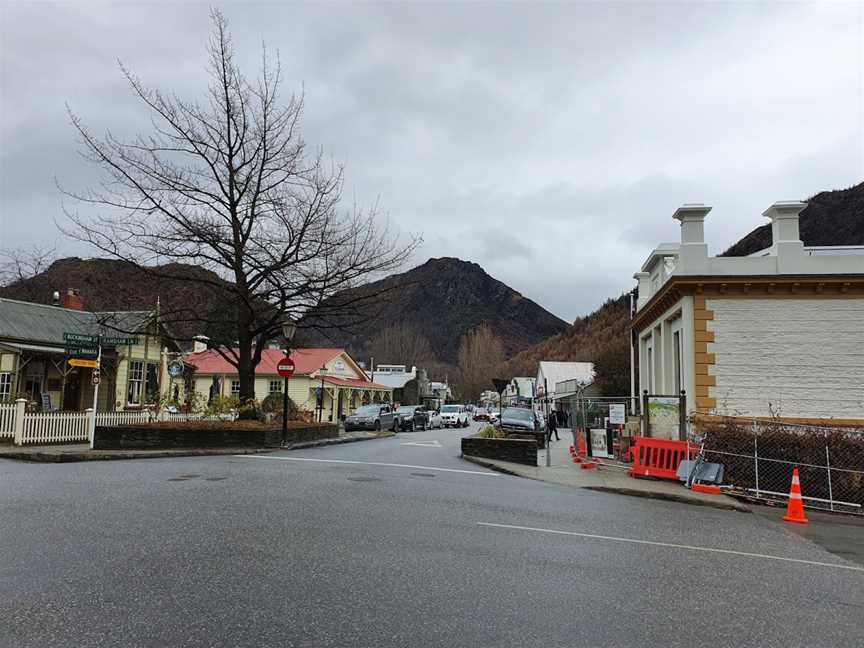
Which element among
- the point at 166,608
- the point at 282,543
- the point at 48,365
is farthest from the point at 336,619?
the point at 48,365

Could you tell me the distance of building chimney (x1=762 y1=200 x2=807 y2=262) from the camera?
17.3 meters

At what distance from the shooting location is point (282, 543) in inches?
277

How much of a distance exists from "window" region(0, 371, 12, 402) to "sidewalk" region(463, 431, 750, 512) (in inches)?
714

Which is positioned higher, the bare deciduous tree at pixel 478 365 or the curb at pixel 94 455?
the bare deciduous tree at pixel 478 365

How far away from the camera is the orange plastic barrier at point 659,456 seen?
592 inches

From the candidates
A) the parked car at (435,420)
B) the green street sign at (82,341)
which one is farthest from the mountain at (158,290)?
the parked car at (435,420)

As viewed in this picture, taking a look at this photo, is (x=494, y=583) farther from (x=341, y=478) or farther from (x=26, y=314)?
(x=26, y=314)

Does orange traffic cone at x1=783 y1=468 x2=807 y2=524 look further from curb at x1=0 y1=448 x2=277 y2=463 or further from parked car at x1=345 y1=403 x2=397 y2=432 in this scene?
parked car at x1=345 y1=403 x2=397 y2=432

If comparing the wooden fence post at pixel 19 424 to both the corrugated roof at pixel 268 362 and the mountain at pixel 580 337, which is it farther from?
the mountain at pixel 580 337

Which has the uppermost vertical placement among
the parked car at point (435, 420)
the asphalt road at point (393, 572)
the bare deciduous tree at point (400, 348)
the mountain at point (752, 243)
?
the mountain at point (752, 243)

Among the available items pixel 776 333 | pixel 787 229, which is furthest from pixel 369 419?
pixel 787 229

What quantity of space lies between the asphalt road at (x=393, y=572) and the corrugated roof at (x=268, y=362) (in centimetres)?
3365

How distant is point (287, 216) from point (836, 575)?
1880 cm

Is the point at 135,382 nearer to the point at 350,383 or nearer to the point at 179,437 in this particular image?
the point at 179,437
